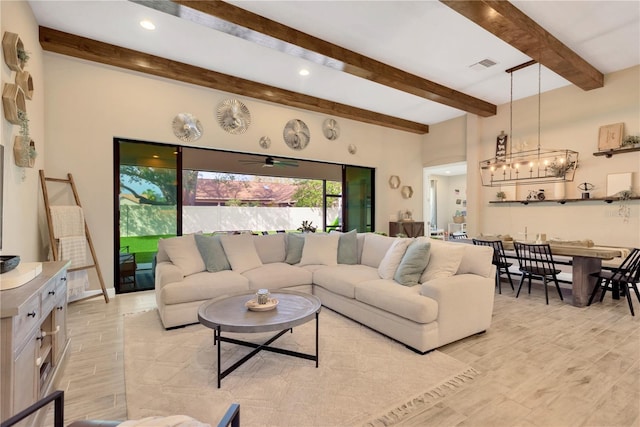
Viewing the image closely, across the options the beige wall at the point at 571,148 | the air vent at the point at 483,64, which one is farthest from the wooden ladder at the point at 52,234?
the beige wall at the point at 571,148

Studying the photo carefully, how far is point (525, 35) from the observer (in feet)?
10.9

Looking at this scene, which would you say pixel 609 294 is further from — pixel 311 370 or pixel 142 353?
pixel 142 353

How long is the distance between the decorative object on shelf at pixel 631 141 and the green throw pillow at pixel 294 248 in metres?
5.03

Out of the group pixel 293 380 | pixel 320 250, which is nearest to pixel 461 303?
pixel 293 380

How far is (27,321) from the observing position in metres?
1.59

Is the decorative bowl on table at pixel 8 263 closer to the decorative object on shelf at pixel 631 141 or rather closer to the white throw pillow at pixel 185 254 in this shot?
the white throw pillow at pixel 185 254

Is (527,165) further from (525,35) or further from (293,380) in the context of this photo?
(293,380)

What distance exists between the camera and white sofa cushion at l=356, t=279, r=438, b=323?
249 cm

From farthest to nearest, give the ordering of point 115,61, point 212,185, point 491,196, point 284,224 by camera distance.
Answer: point 284,224 → point 491,196 → point 212,185 → point 115,61

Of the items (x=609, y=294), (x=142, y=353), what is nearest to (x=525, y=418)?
(x=142, y=353)

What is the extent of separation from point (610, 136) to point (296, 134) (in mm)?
5135

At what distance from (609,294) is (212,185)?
666cm

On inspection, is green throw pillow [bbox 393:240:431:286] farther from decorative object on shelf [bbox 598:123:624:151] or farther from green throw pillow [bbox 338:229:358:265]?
decorative object on shelf [bbox 598:123:624:151]

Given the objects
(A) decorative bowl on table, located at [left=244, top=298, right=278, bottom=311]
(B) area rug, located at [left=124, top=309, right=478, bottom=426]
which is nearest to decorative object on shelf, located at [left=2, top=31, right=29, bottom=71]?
(B) area rug, located at [left=124, top=309, right=478, bottom=426]
